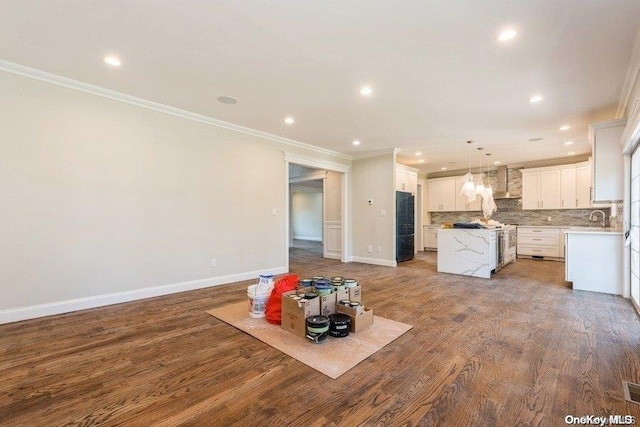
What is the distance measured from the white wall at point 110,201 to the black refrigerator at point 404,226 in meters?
3.33

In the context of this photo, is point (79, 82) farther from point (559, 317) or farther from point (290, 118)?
point (559, 317)

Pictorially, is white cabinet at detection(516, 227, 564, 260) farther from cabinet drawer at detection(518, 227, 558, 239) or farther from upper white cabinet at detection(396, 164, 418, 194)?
upper white cabinet at detection(396, 164, 418, 194)

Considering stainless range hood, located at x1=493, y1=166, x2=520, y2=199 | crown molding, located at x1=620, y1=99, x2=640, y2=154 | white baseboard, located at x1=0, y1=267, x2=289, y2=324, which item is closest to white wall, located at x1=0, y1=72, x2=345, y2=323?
white baseboard, located at x1=0, y1=267, x2=289, y2=324

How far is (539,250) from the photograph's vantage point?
287 inches

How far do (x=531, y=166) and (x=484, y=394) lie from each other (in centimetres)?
799

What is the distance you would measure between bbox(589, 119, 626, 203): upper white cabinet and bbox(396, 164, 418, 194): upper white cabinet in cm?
347

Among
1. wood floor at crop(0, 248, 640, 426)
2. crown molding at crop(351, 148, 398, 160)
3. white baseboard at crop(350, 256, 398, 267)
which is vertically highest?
crown molding at crop(351, 148, 398, 160)

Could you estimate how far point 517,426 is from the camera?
58.9 inches

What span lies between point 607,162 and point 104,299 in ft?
22.7

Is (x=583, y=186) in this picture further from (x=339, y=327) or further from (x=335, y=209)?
(x=339, y=327)

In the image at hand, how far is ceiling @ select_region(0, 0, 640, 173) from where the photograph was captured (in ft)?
6.93

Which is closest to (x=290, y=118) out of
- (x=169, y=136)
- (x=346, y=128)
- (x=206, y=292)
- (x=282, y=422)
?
(x=346, y=128)

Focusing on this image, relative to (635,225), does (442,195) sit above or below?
above

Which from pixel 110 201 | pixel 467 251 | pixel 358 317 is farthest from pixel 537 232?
pixel 110 201
